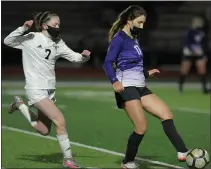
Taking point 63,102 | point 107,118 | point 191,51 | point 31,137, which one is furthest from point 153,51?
point 31,137

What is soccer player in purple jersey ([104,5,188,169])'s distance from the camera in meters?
7.43

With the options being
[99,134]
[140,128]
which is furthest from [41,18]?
[99,134]

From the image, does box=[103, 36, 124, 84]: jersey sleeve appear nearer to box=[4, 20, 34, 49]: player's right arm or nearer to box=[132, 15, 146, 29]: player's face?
box=[132, 15, 146, 29]: player's face

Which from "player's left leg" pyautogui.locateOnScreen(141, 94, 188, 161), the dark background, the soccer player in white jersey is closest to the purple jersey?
"player's left leg" pyautogui.locateOnScreen(141, 94, 188, 161)

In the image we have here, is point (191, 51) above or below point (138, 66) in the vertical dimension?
below

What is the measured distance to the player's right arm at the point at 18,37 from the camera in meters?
7.43

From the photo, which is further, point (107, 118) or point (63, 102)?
point (63, 102)

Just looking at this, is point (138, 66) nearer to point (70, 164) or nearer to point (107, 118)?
point (70, 164)

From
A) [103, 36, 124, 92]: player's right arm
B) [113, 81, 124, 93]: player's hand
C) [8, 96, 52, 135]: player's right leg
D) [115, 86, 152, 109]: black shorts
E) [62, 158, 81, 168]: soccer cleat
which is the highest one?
[103, 36, 124, 92]: player's right arm

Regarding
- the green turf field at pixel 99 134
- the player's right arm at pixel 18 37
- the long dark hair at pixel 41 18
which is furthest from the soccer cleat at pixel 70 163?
the long dark hair at pixel 41 18

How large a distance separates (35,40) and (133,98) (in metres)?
1.31

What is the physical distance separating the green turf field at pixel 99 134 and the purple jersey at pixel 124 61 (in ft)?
4.47

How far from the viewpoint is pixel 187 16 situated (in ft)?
104

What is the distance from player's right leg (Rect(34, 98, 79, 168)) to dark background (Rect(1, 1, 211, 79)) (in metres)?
19.9
